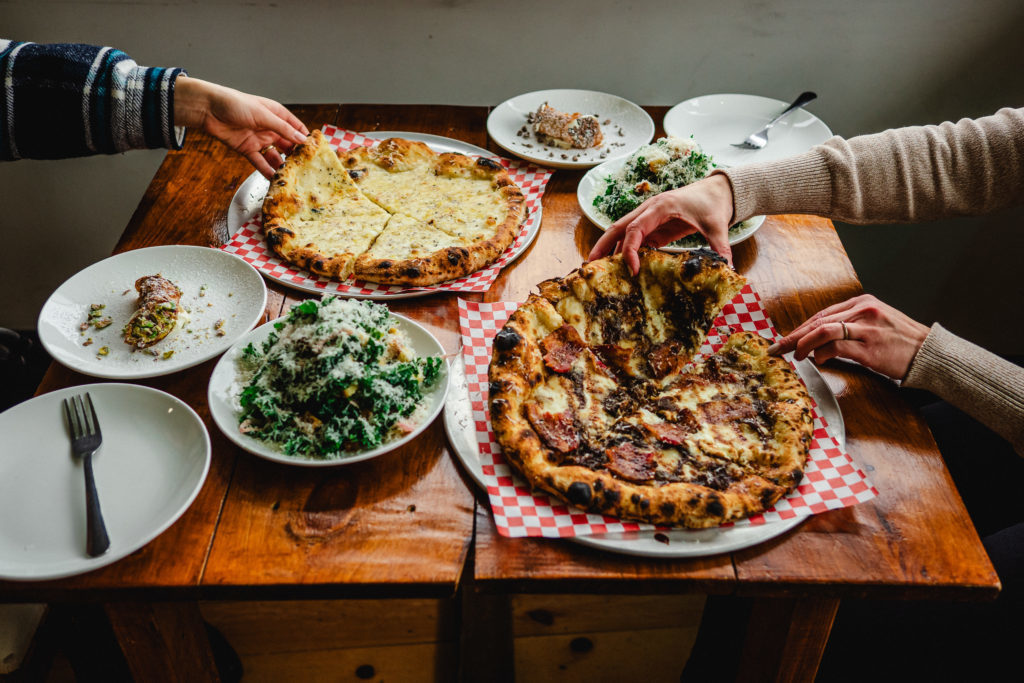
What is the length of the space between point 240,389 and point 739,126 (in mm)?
2577

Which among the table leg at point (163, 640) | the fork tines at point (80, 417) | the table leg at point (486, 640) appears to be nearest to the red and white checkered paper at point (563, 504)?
the table leg at point (163, 640)

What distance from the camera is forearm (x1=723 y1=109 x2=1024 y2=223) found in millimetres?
2420

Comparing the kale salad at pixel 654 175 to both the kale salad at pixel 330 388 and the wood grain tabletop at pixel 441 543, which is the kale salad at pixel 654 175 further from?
the kale salad at pixel 330 388

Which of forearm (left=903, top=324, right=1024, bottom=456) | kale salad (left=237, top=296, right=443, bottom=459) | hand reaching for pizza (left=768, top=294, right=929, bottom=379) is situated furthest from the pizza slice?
forearm (left=903, top=324, right=1024, bottom=456)

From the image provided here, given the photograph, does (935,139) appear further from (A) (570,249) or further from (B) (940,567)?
(B) (940,567)

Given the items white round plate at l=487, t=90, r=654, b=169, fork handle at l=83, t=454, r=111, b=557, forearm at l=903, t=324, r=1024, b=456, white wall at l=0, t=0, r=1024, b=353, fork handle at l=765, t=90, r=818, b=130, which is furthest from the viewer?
white wall at l=0, t=0, r=1024, b=353

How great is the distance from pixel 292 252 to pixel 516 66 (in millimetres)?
2171

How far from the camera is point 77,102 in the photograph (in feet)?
7.82

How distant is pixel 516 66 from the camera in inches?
159

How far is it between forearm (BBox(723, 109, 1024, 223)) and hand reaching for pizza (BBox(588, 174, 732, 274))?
0.08 meters

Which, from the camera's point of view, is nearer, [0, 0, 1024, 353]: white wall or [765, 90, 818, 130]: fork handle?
[765, 90, 818, 130]: fork handle

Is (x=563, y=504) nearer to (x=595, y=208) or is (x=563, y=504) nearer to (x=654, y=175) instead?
(x=595, y=208)

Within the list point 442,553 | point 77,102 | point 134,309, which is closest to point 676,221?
point 442,553

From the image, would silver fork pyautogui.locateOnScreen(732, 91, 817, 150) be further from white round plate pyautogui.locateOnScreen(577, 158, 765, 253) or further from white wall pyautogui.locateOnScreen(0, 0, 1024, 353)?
white wall pyautogui.locateOnScreen(0, 0, 1024, 353)
